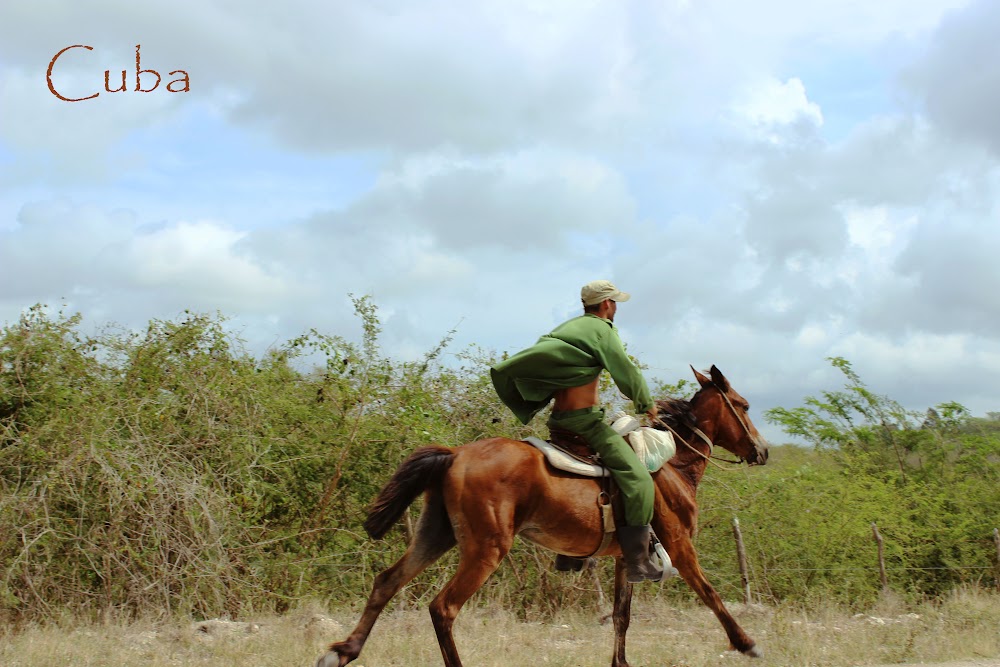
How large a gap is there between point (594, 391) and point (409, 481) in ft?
4.94

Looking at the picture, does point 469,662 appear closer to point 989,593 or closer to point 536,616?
point 536,616

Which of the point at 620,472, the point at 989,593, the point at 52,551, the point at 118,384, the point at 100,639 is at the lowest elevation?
the point at 989,593

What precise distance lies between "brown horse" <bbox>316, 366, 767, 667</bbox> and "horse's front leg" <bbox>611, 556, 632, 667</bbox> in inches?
0.4

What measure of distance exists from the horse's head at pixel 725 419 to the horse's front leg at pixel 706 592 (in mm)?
→ 1069

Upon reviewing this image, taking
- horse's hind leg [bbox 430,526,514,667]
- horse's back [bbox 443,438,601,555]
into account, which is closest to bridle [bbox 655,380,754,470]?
horse's back [bbox 443,438,601,555]

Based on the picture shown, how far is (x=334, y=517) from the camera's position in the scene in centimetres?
1069

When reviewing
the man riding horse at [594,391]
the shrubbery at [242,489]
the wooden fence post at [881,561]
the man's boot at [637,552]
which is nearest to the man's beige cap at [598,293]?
the man riding horse at [594,391]

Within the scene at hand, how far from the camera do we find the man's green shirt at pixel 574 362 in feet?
22.6

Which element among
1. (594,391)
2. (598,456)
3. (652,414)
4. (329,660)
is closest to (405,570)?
(329,660)

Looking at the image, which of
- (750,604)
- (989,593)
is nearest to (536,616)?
(750,604)

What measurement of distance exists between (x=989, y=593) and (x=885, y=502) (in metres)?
2.17

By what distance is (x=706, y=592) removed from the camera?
7.36 metres

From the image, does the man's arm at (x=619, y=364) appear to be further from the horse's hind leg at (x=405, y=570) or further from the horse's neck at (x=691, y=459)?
the horse's hind leg at (x=405, y=570)

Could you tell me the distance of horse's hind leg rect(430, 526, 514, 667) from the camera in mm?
6258
